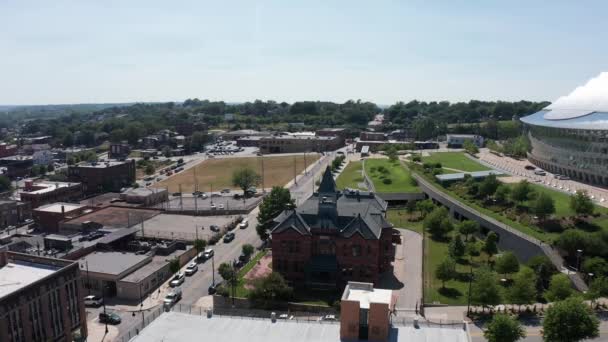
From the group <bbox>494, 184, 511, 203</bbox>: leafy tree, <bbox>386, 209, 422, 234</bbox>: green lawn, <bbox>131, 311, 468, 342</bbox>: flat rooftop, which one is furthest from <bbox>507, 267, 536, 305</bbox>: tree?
<bbox>494, 184, 511, 203</bbox>: leafy tree

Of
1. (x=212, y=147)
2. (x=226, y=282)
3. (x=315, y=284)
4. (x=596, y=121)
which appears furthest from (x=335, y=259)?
(x=212, y=147)

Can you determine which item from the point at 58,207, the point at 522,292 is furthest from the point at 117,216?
the point at 522,292

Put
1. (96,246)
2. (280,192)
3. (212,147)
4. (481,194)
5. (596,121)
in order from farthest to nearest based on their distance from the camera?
(212,147)
(596,121)
(481,194)
(280,192)
(96,246)

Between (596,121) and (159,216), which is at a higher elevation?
(596,121)

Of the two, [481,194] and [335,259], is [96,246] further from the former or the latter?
[481,194]

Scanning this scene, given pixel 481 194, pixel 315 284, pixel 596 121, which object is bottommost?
pixel 315 284

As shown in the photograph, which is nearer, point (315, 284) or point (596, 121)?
point (315, 284)
